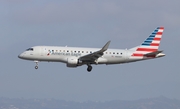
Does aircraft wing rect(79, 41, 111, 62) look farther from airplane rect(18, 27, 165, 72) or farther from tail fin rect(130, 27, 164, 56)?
tail fin rect(130, 27, 164, 56)

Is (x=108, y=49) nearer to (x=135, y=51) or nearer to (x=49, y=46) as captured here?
(x=135, y=51)

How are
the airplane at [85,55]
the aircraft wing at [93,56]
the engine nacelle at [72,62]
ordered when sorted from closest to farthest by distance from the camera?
the aircraft wing at [93,56] → the engine nacelle at [72,62] → the airplane at [85,55]

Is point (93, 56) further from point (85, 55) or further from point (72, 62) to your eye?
point (72, 62)

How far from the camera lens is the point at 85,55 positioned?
76750mm

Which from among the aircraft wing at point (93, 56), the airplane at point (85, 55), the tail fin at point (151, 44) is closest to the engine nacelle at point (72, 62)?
the airplane at point (85, 55)

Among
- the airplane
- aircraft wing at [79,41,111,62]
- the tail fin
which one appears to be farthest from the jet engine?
the tail fin

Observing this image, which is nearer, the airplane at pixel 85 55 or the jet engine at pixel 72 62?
the jet engine at pixel 72 62

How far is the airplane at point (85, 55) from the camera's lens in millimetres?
76875

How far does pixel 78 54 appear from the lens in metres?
78.1

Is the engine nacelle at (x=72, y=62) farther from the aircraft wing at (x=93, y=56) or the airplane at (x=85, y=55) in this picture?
the aircraft wing at (x=93, y=56)

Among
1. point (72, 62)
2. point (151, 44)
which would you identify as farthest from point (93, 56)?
point (151, 44)

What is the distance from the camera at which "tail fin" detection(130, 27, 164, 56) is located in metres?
82.5

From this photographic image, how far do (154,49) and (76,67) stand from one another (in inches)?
637

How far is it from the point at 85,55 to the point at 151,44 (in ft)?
50.2
